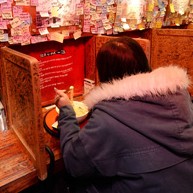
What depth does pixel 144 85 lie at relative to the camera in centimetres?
86

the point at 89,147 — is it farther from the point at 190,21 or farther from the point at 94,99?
the point at 190,21

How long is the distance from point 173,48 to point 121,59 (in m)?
1.19

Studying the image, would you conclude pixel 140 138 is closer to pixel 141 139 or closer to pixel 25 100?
pixel 141 139

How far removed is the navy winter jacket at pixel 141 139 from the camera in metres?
0.83

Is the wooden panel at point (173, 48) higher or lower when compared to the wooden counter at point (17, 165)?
higher

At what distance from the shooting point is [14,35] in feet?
4.55

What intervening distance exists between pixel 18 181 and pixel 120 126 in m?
0.56

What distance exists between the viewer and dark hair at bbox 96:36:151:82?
946mm

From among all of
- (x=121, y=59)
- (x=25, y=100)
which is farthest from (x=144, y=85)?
(x=25, y=100)

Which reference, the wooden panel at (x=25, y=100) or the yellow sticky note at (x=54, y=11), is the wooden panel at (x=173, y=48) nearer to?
the yellow sticky note at (x=54, y=11)

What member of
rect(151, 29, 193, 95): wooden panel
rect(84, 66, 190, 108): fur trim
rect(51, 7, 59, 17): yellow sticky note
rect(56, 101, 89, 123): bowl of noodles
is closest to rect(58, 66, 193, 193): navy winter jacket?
rect(84, 66, 190, 108): fur trim

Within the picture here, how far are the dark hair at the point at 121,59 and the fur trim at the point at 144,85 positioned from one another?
0.05m

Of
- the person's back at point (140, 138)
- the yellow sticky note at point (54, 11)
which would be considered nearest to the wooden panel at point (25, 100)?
the person's back at point (140, 138)

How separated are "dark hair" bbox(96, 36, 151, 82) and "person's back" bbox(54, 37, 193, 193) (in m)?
0.05
